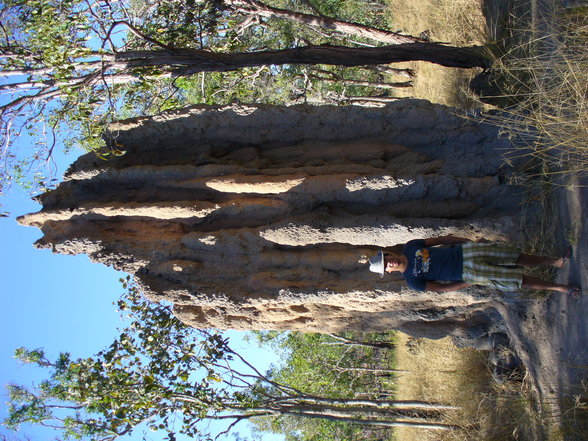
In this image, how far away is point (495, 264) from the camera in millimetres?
4773

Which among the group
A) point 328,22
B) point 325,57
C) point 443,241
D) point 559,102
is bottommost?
point 443,241

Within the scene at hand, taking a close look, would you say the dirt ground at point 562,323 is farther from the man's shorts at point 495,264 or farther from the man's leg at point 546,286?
the man's shorts at point 495,264

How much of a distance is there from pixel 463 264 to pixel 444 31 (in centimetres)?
654

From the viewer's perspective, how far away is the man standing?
477 centimetres

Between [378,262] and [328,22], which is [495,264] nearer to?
[378,262]

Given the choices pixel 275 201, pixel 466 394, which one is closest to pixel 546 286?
pixel 275 201

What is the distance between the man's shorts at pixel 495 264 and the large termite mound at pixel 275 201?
629 millimetres

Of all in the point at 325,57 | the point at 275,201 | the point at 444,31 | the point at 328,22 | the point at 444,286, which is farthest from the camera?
the point at 444,31

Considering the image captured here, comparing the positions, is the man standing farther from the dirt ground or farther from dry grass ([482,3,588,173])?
dry grass ([482,3,588,173])

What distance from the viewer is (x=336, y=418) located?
35.1ft

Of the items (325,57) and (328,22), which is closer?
Result: (325,57)

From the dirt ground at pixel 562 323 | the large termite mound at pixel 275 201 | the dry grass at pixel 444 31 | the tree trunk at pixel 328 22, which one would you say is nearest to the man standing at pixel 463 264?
the dirt ground at pixel 562 323

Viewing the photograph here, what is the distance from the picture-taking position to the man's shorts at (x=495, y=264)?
4742 millimetres

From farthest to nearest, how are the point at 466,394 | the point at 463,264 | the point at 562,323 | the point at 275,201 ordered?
the point at 466,394 → the point at 275,201 → the point at 562,323 → the point at 463,264
